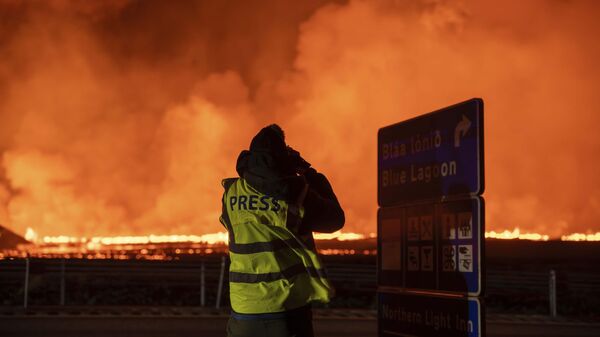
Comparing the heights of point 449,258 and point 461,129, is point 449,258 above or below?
below

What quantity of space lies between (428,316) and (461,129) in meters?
1.06

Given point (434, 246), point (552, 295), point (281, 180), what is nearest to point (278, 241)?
point (281, 180)

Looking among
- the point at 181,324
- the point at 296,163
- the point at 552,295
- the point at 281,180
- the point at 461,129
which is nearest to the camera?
the point at 281,180

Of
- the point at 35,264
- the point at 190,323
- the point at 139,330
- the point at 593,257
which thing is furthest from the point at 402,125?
the point at 593,257

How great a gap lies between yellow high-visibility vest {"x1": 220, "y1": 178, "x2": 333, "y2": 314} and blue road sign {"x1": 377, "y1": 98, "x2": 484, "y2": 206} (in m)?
0.81

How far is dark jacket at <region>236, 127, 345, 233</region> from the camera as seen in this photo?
15.4ft

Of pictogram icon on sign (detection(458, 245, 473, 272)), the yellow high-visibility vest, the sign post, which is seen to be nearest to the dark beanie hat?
the yellow high-visibility vest

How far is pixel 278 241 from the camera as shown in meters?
4.79

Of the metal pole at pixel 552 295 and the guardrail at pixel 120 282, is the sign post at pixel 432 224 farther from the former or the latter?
the metal pole at pixel 552 295

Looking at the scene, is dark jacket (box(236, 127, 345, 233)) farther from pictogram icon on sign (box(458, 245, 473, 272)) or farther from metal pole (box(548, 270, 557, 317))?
metal pole (box(548, 270, 557, 317))

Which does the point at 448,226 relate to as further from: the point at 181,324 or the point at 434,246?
the point at 181,324

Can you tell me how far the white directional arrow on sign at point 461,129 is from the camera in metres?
4.94

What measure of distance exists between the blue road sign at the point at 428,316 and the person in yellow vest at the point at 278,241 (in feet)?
2.39

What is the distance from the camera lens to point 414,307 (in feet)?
17.8
